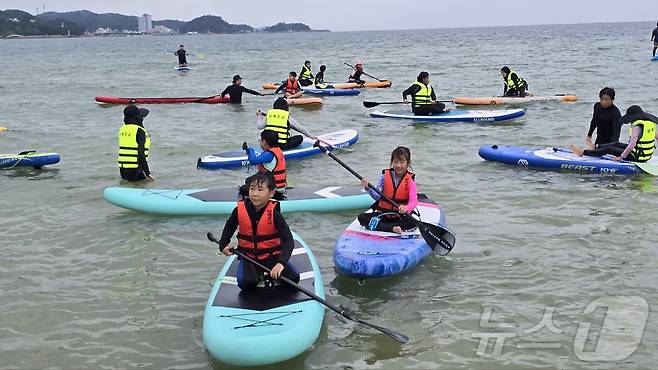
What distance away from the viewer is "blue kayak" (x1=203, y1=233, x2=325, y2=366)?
4988 mm

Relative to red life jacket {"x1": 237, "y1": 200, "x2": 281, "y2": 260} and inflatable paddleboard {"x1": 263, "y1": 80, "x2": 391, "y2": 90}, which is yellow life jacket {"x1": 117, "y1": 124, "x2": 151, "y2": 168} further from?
inflatable paddleboard {"x1": 263, "y1": 80, "x2": 391, "y2": 90}

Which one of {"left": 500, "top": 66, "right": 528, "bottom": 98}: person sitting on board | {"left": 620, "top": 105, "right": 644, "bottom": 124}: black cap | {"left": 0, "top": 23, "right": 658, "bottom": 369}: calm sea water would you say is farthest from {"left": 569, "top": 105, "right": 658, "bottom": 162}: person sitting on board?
{"left": 500, "top": 66, "right": 528, "bottom": 98}: person sitting on board

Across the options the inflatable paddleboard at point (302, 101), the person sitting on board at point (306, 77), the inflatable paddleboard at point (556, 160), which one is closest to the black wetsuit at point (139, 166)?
the inflatable paddleboard at point (556, 160)

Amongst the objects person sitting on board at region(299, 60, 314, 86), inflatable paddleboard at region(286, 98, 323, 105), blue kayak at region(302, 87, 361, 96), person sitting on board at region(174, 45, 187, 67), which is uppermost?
person sitting on board at region(174, 45, 187, 67)

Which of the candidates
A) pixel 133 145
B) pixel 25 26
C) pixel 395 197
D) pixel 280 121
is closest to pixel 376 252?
pixel 395 197

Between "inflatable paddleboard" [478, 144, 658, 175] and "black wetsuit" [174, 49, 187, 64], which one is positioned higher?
"black wetsuit" [174, 49, 187, 64]

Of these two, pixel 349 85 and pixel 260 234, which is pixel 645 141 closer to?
pixel 260 234

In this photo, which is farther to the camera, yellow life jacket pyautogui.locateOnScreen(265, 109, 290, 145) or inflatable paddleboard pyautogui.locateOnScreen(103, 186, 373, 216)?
yellow life jacket pyautogui.locateOnScreen(265, 109, 290, 145)

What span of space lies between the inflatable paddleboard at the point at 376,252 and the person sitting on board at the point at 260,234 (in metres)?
0.89

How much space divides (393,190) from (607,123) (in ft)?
18.3

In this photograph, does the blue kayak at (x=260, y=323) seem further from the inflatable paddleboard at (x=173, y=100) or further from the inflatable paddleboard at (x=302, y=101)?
the inflatable paddleboard at (x=173, y=100)

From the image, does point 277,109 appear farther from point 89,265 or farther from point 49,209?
point 89,265

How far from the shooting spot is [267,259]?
19.1 ft

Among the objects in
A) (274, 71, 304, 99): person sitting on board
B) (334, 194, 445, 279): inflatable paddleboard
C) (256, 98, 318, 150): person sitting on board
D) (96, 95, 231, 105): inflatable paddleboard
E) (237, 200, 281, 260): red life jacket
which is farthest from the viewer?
(274, 71, 304, 99): person sitting on board
